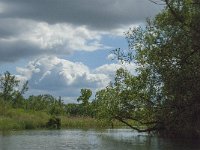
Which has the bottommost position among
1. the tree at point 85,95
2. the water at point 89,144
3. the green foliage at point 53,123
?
the water at point 89,144

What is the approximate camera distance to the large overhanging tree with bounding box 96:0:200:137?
2793 centimetres

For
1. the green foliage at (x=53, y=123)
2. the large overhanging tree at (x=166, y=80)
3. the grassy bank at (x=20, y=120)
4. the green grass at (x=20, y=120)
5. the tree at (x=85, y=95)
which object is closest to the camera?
the large overhanging tree at (x=166, y=80)

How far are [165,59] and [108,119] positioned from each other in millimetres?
9785

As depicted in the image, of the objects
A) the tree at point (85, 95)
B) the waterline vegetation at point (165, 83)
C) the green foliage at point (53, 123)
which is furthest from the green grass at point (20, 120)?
the tree at point (85, 95)

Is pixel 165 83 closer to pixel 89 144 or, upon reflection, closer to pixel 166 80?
pixel 166 80

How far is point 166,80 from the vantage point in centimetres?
2950

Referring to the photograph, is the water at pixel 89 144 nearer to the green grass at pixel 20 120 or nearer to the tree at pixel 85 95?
the green grass at pixel 20 120

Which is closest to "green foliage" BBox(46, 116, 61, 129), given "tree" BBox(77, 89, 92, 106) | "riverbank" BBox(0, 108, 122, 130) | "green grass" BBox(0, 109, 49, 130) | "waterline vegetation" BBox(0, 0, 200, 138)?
"riverbank" BBox(0, 108, 122, 130)

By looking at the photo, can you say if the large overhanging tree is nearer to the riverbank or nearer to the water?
the water

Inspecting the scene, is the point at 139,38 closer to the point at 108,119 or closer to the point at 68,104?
the point at 108,119

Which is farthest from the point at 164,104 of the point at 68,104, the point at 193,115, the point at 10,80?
the point at 68,104

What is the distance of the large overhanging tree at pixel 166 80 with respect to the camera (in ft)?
91.6

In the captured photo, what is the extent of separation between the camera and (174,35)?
31469 mm

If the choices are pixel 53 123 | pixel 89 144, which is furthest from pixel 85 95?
pixel 89 144
